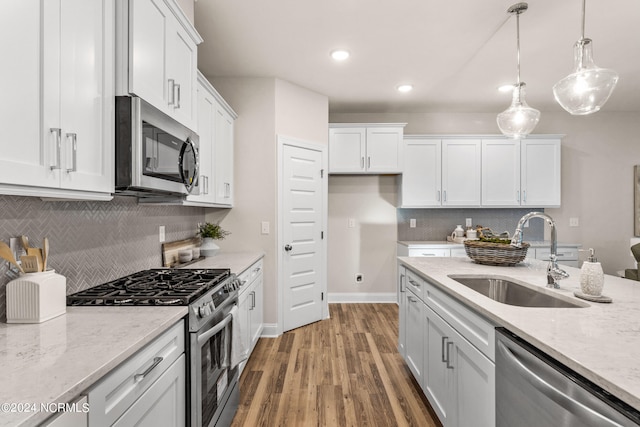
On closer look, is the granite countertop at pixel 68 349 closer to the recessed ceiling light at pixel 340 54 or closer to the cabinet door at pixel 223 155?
the cabinet door at pixel 223 155

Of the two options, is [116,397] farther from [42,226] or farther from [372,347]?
[372,347]

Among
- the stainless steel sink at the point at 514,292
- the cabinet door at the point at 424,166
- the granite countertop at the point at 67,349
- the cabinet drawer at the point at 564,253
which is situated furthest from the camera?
the cabinet door at the point at 424,166

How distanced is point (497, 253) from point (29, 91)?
8.47ft

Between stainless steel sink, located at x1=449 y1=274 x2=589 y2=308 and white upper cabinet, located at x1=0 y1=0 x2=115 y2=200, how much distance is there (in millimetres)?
1985

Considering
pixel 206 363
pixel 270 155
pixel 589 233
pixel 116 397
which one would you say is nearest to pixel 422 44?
pixel 270 155

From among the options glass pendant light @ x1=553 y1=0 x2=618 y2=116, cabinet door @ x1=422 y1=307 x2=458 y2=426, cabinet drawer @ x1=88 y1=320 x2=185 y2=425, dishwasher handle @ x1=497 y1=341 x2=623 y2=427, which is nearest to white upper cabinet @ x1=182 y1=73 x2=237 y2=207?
cabinet drawer @ x1=88 y1=320 x2=185 y2=425

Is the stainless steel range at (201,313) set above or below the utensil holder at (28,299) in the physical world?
below

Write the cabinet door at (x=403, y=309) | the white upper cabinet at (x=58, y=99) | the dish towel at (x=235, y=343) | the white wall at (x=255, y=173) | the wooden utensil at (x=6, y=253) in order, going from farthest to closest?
the white wall at (x=255, y=173), the cabinet door at (x=403, y=309), the dish towel at (x=235, y=343), the wooden utensil at (x=6, y=253), the white upper cabinet at (x=58, y=99)

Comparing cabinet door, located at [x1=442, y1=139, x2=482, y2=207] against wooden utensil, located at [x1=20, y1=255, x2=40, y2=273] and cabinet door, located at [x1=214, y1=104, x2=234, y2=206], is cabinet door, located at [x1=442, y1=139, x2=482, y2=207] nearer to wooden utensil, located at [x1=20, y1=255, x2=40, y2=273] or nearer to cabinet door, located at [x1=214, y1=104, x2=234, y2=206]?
cabinet door, located at [x1=214, y1=104, x2=234, y2=206]

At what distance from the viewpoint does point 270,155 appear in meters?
3.47

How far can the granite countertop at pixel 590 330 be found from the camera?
0.80 m

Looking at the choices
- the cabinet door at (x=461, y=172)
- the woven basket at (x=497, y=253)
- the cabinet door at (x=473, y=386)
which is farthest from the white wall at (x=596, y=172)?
the cabinet door at (x=473, y=386)

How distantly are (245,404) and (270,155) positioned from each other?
7.52 feet

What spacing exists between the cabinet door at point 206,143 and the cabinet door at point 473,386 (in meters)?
1.97
